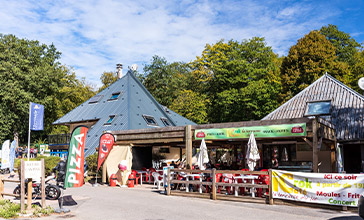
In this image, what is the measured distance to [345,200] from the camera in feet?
34.3

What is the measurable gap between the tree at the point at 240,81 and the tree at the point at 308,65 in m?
3.54

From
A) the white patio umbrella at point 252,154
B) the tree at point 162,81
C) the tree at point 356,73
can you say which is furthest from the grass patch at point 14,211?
the tree at point 162,81

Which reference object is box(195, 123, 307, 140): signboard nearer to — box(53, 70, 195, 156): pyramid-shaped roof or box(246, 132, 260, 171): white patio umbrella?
box(246, 132, 260, 171): white patio umbrella

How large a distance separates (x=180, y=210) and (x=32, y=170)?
15.6 feet

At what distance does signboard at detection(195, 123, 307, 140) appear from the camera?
44.6ft

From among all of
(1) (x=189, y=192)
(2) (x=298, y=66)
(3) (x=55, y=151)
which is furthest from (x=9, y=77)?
(1) (x=189, y=192)

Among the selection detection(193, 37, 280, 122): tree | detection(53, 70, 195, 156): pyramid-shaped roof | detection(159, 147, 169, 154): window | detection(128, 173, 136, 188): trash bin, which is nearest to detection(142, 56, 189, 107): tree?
detection(193, 37, 280, 122): tree

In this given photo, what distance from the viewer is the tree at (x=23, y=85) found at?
43.5m

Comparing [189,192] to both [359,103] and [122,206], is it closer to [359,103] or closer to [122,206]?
[122,206]

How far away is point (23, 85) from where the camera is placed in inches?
1766

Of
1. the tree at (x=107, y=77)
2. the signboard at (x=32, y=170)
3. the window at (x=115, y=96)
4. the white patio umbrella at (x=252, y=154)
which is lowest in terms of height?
the signboard at (x=32, y=170)

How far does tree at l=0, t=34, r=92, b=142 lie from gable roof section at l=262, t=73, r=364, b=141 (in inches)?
1315

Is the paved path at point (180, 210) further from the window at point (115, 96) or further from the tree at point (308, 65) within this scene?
the tree at point (308, 65)

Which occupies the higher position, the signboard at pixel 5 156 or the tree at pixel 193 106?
the tree at pixel 193 106
